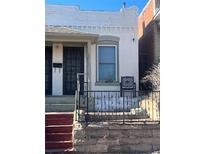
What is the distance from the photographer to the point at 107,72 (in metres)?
12.6

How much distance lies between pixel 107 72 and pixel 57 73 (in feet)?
6.73

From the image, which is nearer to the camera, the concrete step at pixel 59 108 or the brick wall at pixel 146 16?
the concrete step at pixel 59 108

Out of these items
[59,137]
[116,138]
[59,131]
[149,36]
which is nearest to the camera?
[116,138]

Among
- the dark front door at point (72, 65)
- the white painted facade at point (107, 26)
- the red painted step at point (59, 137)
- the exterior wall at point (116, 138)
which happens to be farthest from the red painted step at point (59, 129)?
the white painted facade at point (107, 26)

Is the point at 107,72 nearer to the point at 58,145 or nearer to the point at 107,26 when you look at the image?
the point at 107,26

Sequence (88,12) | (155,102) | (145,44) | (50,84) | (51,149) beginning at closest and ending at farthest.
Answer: (51,149)
(155,102)
(50,84)
(88,12)
(145,44)

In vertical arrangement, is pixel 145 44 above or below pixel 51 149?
above

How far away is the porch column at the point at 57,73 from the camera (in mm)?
11875

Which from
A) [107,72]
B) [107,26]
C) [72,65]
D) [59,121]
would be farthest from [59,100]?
[107,26]

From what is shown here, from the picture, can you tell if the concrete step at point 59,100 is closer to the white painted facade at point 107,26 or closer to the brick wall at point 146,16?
the white painted facade at point 107,26
